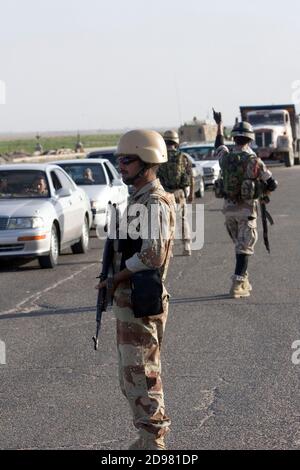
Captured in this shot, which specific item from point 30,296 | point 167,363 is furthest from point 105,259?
point 30,296

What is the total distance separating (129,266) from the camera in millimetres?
5801

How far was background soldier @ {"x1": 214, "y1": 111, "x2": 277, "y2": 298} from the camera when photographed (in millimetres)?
12062

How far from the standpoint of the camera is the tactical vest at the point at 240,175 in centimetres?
1209

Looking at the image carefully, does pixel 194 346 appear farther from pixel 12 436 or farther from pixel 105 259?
pixel 105 259

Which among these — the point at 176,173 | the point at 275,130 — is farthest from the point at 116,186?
the point at 275,130

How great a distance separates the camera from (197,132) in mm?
59469

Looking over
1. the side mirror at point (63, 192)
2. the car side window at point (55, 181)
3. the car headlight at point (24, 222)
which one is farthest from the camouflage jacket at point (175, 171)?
the car headlight at point (24, 222)

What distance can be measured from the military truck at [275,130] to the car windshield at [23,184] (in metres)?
32.9

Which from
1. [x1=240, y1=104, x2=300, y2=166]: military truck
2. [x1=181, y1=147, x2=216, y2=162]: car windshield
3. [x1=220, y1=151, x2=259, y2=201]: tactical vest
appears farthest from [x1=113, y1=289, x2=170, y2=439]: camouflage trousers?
[x1=240, y1=104, x2=300, y2=166]: military truck

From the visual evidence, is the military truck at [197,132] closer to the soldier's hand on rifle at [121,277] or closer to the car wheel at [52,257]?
the car wheel at [52,257]

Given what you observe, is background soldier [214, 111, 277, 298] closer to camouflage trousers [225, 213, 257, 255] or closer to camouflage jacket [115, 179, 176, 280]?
camouflage trousers [225, 213, 257, 255]

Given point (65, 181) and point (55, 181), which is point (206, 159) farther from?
point (55, 181)
